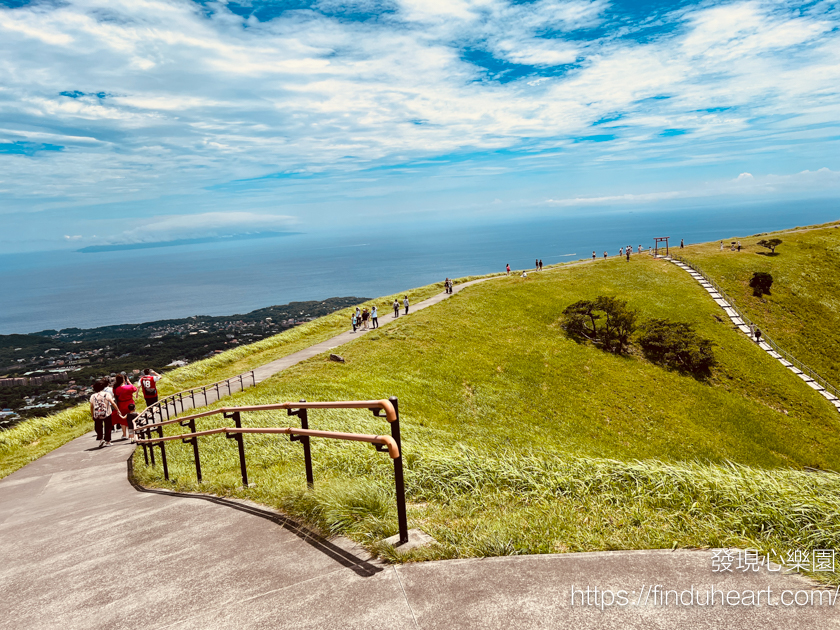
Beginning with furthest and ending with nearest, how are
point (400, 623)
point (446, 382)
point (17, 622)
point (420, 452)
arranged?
point (446, 382), point (420, 452), point (17, 622), point (400, 623)

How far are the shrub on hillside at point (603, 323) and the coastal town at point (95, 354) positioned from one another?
28.7m

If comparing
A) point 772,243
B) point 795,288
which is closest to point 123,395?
point 795,288

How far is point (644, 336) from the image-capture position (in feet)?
111

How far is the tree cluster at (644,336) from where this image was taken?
31375 millimetres

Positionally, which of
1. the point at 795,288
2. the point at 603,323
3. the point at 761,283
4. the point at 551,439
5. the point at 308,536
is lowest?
the point at 551,439

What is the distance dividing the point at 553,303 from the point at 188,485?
35.9m

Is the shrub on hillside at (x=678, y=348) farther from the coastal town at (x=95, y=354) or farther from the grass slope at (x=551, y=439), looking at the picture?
the coastal town at (x=95, y=354)

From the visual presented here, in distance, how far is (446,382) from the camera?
2481cm

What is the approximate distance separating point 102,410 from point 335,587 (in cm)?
1452

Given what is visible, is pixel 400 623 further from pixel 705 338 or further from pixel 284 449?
pixel 705 338

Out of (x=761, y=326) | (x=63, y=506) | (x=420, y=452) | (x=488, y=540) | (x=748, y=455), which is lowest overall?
(x=748, y=455)

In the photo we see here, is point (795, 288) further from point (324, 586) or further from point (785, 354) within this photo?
point (324, 586)

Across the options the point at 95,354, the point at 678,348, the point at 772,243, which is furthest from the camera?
the point at 95,354

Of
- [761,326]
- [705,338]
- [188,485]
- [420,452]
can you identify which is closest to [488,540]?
[420,452]
